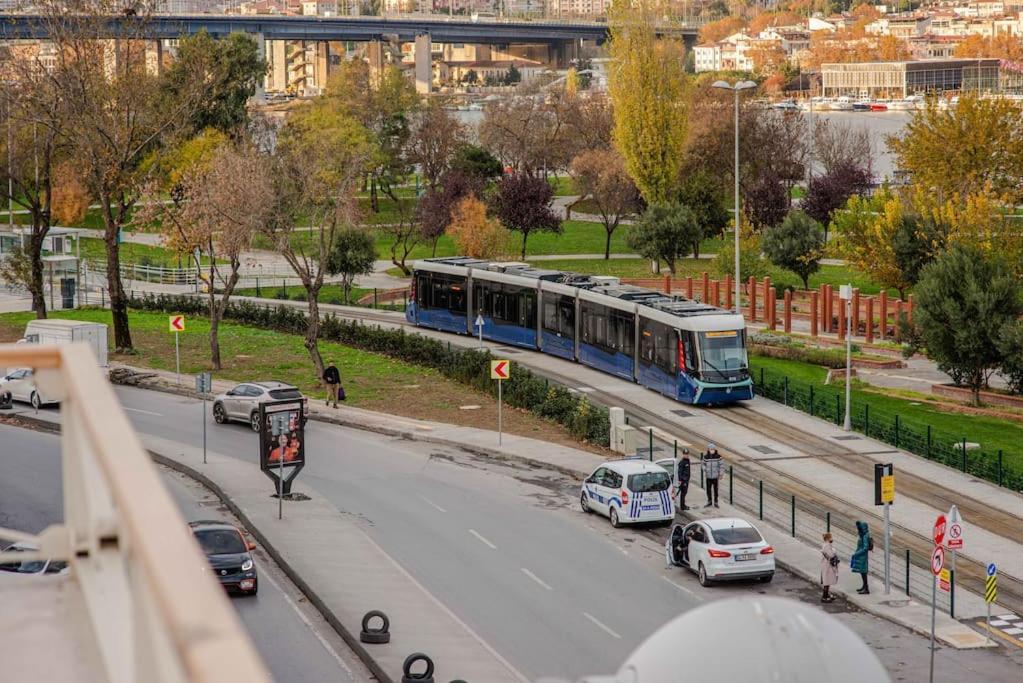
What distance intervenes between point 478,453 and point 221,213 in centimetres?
1514

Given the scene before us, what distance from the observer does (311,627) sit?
24078mm

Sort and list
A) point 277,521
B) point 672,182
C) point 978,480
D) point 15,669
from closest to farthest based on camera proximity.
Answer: point 15,669 < point 277,521 < point 978,480 < point 672,182

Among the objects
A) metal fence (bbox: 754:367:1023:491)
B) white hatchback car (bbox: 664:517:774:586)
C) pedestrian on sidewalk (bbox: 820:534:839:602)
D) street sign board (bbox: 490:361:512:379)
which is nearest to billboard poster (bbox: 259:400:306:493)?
street sign board (bbox: 490:361:512:379)

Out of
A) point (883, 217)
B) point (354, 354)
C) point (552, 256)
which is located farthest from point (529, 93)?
point (354, 354)

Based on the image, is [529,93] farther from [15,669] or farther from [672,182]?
[15,669]

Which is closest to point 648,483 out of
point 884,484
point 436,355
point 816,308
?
point 884,484

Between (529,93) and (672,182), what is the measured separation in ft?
199

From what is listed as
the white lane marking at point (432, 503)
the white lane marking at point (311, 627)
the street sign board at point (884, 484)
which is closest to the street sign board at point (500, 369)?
the white lane marking at point (432, 503)

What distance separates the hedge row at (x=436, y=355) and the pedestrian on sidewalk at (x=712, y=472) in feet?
20.5

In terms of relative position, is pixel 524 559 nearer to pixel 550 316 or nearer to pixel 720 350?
pixel 720 350

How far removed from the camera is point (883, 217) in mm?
63406

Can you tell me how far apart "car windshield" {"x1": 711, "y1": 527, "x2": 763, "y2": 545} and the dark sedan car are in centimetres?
811

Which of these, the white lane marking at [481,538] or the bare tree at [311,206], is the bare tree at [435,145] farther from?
the white lane marking at [481,538]

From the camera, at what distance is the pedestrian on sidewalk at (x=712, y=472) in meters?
32.1
